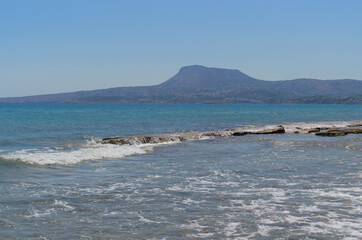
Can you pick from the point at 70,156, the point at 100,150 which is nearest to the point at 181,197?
the point at 70,156

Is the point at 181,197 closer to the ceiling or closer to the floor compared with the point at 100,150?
closer to the floor

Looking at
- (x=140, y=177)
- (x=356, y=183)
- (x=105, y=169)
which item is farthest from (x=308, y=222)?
(x=105, y=169)

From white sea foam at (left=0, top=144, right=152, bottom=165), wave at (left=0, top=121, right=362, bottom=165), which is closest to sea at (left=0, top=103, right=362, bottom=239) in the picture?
white sea foam at (left=0, top=144, right=152, bottom=165)

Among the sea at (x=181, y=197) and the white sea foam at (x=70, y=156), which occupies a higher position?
the white sea foam at (x=70, y=156)

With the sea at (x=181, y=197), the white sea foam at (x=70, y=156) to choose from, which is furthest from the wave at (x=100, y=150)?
the sea at (x=181, y=197)

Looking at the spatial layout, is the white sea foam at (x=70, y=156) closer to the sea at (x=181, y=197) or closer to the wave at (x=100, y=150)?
the wave at (x=100, y=150)

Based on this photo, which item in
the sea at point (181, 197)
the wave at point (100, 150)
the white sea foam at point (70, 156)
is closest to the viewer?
the sea at point (181, 197)

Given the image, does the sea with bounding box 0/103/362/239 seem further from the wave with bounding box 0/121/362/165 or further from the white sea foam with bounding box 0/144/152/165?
the wave with bounding box 0/121/362/165

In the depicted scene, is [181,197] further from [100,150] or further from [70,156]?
[100,150]

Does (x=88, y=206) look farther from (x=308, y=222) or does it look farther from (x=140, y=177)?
(x=308, y=222)

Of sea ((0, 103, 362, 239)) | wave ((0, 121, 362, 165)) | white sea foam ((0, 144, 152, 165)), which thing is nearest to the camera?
sea ((0, 103, 362, 239))

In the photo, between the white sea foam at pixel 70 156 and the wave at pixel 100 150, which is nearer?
the white sea foam at pixel 70 156

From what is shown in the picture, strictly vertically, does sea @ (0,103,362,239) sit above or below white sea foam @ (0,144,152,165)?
below

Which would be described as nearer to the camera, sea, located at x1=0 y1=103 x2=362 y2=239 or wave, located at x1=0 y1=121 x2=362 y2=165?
sea, located at x1=0 y1=103 x2=362 y2=239
